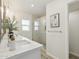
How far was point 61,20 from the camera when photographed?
10.9 ft

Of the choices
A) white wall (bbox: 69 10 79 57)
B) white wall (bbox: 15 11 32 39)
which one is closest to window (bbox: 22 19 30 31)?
white wall (bbox: 15 11 32 39)

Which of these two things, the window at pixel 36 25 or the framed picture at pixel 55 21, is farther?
the window at pixel 36 25

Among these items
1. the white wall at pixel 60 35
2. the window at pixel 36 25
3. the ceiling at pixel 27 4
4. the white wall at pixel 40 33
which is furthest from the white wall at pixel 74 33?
the window at pixel 36 25

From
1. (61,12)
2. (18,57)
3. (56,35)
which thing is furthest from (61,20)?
(18,57)

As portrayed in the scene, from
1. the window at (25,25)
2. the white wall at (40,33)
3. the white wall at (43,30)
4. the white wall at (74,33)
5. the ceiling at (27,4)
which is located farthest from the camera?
the white wall at (40,33)

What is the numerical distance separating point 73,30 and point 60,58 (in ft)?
6.29

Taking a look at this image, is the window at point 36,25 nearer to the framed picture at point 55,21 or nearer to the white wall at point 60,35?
the white wall at point 60,35

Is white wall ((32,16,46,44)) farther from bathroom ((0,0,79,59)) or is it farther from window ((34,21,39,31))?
bathroom ((0,0,79,59))

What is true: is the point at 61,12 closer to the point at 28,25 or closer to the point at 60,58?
the point at 60,58

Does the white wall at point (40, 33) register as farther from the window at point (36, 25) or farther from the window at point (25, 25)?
the window at point (25, 25)

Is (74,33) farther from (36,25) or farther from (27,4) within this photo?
(36,25)

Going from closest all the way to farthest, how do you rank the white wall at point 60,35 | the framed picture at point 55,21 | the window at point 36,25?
the white wall at point 60,35
the framed picture at point 55,21
the window at point 36,25

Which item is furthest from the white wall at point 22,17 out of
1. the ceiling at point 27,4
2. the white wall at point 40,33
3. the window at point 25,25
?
the ceiling at point 27,4

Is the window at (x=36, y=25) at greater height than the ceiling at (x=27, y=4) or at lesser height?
lesser
